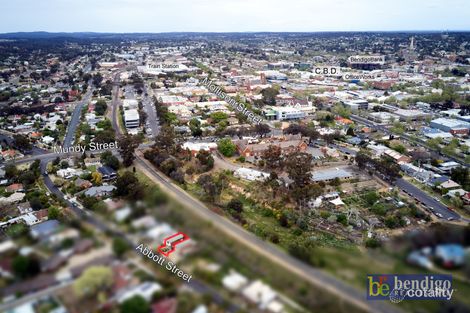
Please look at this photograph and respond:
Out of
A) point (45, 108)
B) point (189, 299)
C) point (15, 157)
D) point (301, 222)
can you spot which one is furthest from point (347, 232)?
point (45, 108)

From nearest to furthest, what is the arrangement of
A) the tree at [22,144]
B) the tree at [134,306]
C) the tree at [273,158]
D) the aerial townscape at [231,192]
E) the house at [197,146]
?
the tree at [134,306] → the aerial townscape at [231,192] → the tree at [273,158] → the house at [197,146] → the tree at [22,144]

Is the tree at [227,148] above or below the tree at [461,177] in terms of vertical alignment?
above

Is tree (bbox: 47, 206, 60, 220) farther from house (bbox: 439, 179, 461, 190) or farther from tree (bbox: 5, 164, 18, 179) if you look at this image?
house (bbox: 439, 179, 461, 190)

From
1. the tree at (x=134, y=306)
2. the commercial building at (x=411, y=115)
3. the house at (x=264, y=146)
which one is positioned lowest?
the house at (x=264, y=146)

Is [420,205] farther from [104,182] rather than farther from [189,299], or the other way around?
[104,182]

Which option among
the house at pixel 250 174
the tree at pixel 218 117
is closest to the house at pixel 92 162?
the house at pixel 250 174

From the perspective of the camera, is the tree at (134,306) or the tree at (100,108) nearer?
the tree at (134,306)

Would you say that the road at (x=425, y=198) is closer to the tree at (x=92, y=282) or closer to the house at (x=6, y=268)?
the tree at (x=92, y=282)
